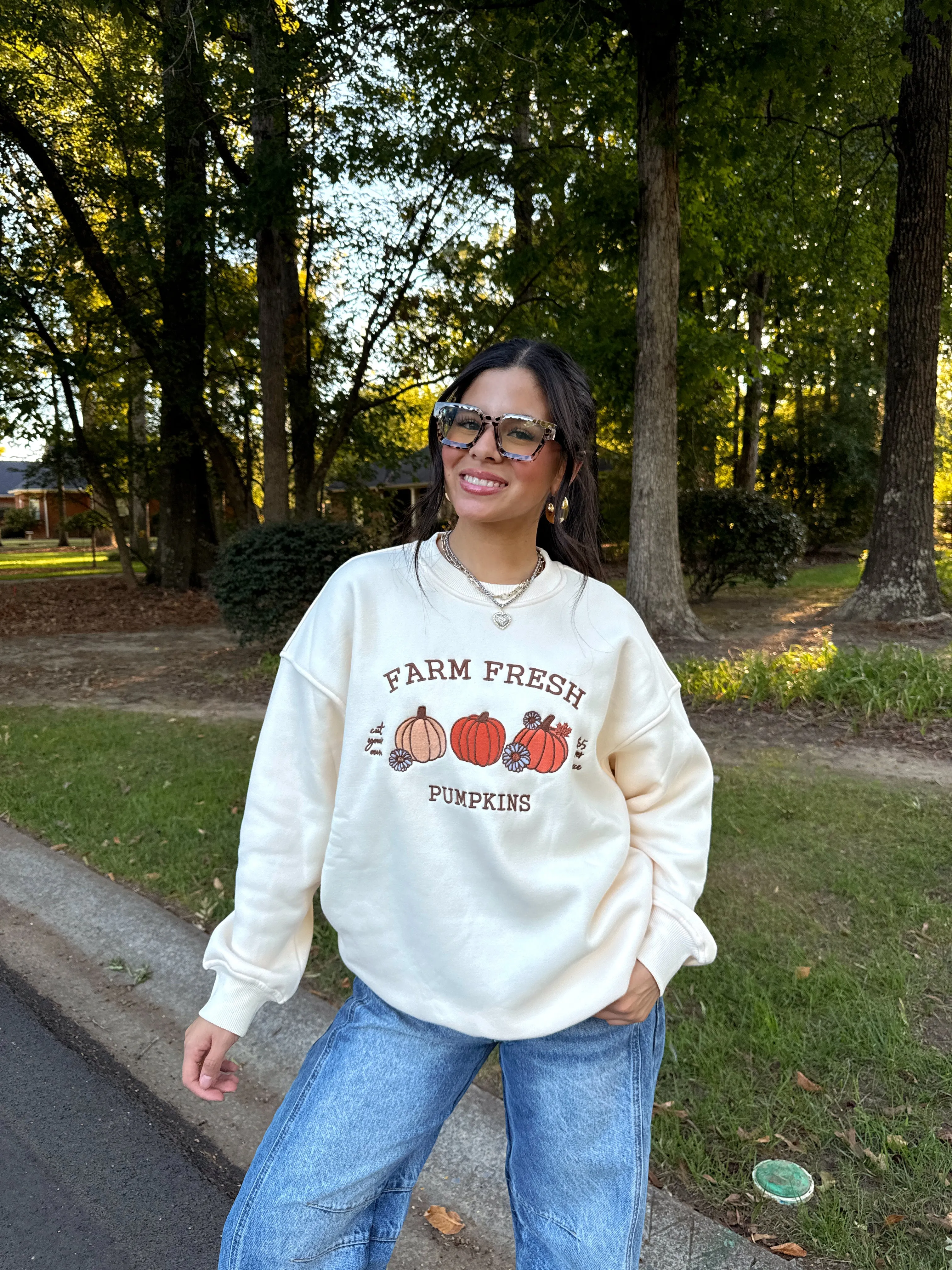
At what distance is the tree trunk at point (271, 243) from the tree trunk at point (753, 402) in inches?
328

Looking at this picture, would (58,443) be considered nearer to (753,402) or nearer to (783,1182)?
(753,402)

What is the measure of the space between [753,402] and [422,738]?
68.0ft

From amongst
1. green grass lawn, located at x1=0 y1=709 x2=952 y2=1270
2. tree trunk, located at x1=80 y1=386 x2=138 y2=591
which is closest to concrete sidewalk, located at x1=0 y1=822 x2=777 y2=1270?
green grass lawn, located at x1=0 y1=709 x2=952 y2=1270

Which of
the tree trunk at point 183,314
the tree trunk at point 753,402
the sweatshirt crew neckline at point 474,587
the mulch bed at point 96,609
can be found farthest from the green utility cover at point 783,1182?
the tree trunk at point 753,402

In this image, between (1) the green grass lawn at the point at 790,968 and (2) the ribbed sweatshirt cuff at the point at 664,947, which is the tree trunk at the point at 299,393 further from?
(2) the ribbed sweatshirt cuff at the point at 664,947

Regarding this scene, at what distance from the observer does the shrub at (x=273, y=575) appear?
9.82m

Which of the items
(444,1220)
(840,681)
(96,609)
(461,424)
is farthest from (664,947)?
(96,609)

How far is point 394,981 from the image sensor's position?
5.14 ft

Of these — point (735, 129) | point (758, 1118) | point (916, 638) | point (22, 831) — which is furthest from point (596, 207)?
point (758, 1118)

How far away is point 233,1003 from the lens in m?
1.55

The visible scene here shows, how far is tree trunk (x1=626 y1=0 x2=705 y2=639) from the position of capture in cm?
915

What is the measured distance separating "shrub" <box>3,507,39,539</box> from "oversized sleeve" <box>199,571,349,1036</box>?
52.9 m

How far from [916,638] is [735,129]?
5550 millimetres

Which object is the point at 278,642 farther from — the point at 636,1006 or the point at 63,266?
the point at 63,266
